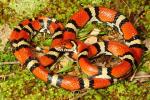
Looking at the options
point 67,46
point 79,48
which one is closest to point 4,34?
point 67,46

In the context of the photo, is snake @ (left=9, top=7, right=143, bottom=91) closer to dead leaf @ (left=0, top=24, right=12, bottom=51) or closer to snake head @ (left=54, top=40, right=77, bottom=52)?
snake head @ (left=54, top=40, right=77, bottom=52)

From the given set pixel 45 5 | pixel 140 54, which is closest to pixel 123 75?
pixel 140 54

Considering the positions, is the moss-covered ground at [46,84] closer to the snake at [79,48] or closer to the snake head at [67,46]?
the snake at [79,48]

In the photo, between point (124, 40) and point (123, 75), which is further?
point (124, 40)

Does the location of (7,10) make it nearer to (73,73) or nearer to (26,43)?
(26,43)

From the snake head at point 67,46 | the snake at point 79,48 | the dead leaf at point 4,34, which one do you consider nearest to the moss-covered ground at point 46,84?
the dead leaf at point 4,34

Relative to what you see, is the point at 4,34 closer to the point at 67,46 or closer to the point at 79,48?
the point at 67,46
